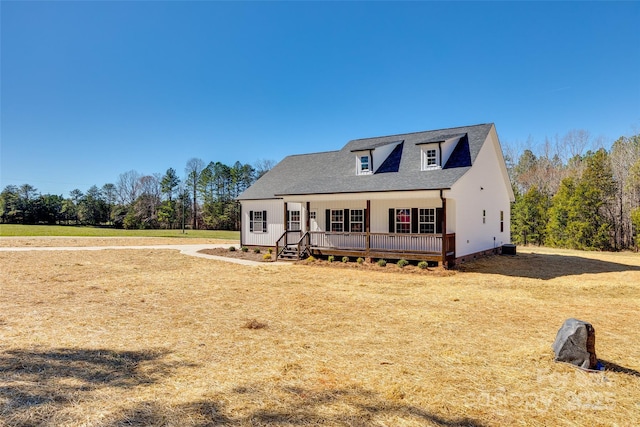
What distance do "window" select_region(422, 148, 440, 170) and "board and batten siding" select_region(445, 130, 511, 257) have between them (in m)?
1.75

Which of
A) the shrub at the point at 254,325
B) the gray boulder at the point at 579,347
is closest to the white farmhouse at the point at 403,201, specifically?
the gray boulder at the point at 579,347

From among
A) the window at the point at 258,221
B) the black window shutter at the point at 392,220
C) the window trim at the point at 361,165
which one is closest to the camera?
the black window shutter at the point at 392,220

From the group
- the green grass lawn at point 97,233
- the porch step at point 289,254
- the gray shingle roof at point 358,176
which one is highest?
the gray shingle roof at point 358,176

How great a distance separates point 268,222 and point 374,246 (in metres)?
8.09

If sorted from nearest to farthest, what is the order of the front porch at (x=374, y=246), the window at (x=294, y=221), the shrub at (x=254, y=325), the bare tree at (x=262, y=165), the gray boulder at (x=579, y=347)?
1. the gray boulder at (x=579, y=347)
2. the shrub at (x=254, y=325)
3. the front porch at (x=374, y=246)
4. the window at (x=294, y=221)
5. the bare tree at (x=262, y=165)

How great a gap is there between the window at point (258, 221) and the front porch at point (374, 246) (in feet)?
9.08

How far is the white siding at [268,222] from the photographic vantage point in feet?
68.7

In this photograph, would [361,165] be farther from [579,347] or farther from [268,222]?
[579,347]

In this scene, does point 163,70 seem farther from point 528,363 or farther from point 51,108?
point 528,363

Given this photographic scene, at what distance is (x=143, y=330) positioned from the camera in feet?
20.6

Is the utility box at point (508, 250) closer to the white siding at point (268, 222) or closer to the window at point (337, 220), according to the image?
the window at point (337, 220)

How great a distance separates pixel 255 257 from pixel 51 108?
→ 1022 inches

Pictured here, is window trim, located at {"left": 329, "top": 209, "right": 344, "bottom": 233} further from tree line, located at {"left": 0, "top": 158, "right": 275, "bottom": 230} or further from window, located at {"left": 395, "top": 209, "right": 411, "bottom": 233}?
tree line, located at {"left": 0, "top": 158, "right": 275, "bottom": 230}

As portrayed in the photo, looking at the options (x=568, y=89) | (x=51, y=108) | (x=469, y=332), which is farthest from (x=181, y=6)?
(x=568, y=89)
